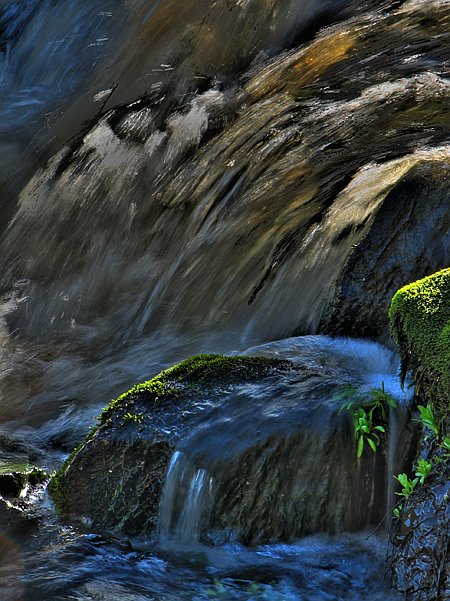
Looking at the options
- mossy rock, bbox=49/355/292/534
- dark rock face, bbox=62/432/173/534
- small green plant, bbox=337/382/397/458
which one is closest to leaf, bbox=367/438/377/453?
small green plant, bbox=337/382/397/458

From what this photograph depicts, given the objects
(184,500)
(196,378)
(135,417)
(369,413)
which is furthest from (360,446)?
(135,417)

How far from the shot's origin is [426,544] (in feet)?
12.9

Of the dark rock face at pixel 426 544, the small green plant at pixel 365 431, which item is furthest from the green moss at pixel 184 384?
the dark rock face at pixel 426 544

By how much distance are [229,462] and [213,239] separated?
2974 millimetres

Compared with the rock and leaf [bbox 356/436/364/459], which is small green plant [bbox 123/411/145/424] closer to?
the rock

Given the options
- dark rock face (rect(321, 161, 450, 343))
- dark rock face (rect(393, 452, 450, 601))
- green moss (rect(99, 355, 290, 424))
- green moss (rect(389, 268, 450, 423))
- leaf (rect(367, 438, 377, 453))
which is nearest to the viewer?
dark rock face (rect(393, 452, 450, 601))

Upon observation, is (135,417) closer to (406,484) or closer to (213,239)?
(406,484)

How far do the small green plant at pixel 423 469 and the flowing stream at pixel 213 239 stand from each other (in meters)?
0.31

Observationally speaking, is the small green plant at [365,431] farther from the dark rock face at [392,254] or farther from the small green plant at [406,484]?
the dark rock face at [392,254]

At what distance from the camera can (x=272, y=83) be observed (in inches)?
325

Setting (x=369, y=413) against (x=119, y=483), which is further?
(x=119, y=483)

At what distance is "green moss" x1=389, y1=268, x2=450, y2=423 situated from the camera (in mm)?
3957

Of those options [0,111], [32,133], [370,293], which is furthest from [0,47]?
[370,293]

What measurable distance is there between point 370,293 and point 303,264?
2.48 ft
